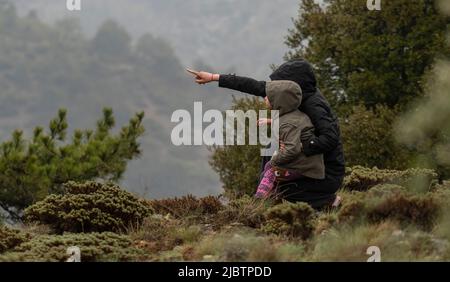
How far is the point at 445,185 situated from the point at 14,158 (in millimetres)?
15836

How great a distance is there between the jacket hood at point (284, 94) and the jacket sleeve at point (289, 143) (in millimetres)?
195

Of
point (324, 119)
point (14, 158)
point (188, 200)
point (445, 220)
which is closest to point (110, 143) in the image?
point (14, 158)

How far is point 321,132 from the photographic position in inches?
332

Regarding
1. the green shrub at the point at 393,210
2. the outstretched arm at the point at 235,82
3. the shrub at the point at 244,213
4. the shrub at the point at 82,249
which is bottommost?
the shrub at the point at 82,249

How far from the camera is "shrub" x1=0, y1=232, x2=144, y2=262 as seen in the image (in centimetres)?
692

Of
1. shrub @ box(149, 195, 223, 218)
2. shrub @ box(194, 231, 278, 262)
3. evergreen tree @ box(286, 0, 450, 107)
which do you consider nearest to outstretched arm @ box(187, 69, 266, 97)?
shrub @ box(149, 195, 223, 218)

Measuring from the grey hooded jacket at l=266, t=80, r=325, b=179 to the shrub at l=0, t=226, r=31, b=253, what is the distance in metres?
2.37

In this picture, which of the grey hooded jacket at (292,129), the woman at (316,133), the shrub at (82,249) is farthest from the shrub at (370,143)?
the shrub at (82,249)

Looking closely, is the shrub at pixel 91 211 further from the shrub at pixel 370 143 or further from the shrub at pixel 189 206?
the shrub at pixel 370 143

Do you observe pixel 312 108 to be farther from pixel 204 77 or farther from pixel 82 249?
pixel 82 249

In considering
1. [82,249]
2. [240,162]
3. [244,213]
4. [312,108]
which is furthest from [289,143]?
[240,162]

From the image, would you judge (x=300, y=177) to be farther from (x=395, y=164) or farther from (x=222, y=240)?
(x=395, y=164)

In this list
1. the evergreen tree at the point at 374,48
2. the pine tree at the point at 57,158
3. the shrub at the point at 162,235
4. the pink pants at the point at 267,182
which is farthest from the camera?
the evergreen tree at the point at 374,48

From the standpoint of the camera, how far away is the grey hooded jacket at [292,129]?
840 centimetres
